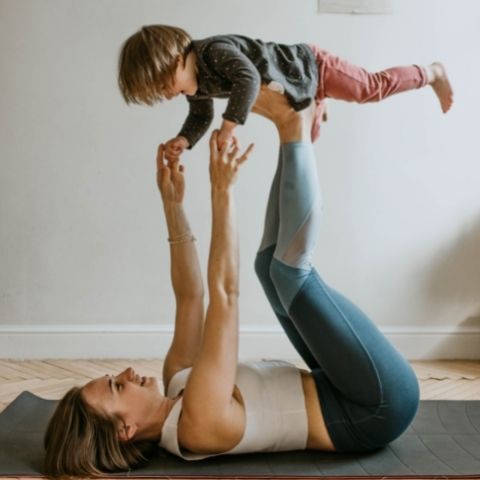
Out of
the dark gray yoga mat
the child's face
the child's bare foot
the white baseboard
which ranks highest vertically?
the child's face

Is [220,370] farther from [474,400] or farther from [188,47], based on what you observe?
[474,400]

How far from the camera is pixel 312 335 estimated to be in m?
1.90

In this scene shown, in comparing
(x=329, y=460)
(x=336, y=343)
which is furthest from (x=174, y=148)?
(x=329, y=460)

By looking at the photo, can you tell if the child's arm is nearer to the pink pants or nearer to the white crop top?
the pink pants

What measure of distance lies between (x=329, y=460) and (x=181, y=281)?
681 mm

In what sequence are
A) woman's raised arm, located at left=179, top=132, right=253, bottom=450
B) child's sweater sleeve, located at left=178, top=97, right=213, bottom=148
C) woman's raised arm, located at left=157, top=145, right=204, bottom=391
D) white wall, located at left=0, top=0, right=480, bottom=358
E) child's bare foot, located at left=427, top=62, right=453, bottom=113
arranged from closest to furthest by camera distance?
woman's raised arm, located at left=179, top=132, right=253, bottom=450 < woman's raised arm, located at left=157, top=145, right=204, bottom=391 < child's sweater sleeve, located at left=178, top=97, right=213, bottom=148 < child's bare foot, located at left=427, top=62, right=453, bottom=113 < white wall, located at left=0, top=0, right=480, bottom=358

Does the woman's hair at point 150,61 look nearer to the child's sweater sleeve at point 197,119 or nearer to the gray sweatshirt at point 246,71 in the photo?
the gray sweatshirt at point 246,71

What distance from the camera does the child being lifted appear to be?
190 centimetres

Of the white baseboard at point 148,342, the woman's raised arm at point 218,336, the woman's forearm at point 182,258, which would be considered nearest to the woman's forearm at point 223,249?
the woman's raised arm at point 218,336

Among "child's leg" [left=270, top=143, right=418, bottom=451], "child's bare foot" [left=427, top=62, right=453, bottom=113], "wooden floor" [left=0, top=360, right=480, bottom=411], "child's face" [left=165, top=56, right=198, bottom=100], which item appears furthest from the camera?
"wooden floor" [left=0, top=360, right=480, bottom=411]

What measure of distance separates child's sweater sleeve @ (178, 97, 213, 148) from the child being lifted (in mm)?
10

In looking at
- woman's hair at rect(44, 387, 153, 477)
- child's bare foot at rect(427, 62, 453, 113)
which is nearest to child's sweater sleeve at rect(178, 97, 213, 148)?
child's bare foot at rect(427, 62, 453, 113)

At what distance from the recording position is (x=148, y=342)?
346 centimetres

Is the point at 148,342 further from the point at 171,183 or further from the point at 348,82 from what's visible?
the point at 348,82
